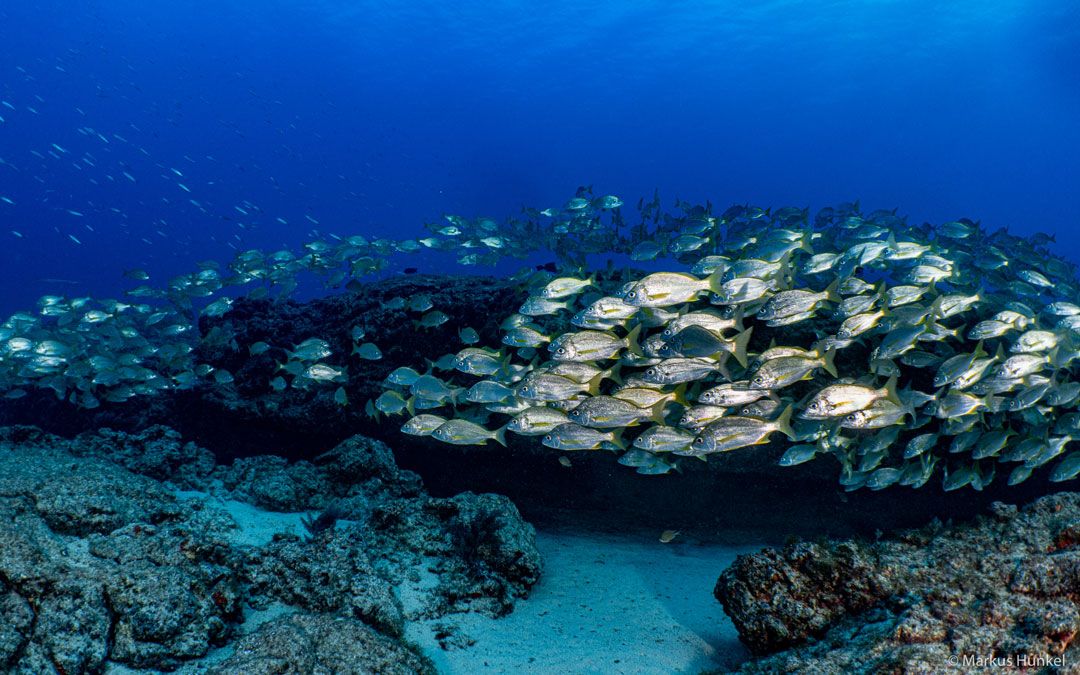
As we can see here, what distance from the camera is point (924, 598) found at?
144 inches

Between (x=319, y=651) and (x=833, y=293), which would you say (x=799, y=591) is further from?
(x=319, y=651)

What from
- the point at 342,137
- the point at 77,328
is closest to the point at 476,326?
the point at 77,328

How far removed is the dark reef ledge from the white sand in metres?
1.14

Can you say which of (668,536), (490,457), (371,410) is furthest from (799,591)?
(371,410)

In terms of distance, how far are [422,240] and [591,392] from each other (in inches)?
301

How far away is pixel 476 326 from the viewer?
8.77m

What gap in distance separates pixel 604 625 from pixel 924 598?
2.71 meters

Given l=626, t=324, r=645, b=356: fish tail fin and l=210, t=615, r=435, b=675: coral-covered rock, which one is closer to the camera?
l=210, t=615, r=435, b=675: coral-covered rock

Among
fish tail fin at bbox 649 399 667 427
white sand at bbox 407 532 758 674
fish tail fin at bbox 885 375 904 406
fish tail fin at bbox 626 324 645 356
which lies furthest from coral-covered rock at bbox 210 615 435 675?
fish tail fin at bbox 885 375 904 406

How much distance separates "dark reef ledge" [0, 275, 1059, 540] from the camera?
7.99 meters

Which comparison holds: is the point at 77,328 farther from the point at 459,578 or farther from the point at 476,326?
the point at 459,578

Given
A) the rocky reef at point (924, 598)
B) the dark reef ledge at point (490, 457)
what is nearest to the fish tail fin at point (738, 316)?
the rocky reef at point (924, 598)

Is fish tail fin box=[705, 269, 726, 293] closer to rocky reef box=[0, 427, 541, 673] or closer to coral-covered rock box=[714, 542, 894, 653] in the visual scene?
coral-covered rock box=[714, 542, 894, 653]

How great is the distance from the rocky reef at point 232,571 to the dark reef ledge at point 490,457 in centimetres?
149
